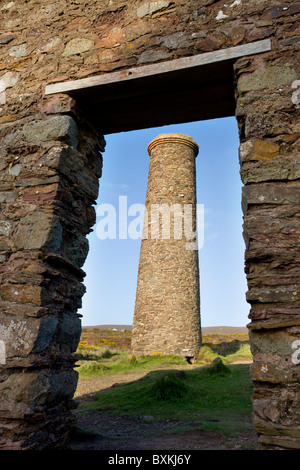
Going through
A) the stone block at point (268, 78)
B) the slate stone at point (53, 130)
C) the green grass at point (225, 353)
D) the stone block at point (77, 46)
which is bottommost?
the green grass at point (225, 353)

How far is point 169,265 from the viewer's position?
37.8ft

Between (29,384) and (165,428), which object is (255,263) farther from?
(165,428)

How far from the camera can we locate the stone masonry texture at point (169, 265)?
11070 millimetres

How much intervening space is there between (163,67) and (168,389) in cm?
495

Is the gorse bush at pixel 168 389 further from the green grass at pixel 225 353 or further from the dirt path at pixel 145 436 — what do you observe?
the green grass at pixel 225 353

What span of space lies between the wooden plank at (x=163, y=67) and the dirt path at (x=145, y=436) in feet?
10.9

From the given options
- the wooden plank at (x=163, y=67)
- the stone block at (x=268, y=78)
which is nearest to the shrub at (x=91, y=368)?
the wooden plank at (x=163, y=67)

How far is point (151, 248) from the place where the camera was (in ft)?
39.0

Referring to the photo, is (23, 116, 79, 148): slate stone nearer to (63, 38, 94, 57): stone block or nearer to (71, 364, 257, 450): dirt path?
(63, 38, 94, 57): stone block

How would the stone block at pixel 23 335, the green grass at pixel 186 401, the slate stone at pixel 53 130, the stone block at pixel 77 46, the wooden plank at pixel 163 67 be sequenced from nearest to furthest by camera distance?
the stone block at pixel 23 335 → the wooden plank at pixel 163 67 → the slate stone at pixel 53 130 → the stone block at pixel 77 46 → the green grass at pixel 186 401

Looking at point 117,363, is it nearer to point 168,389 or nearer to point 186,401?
point 168,389

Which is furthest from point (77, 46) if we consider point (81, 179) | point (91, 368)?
point (91, 368)

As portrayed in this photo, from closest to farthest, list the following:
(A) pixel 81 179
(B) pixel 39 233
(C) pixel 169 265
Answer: (B) pixel 39 233, (A) pixel 81 179, (C) pixel 169 265

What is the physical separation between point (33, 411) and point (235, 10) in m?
3.53
